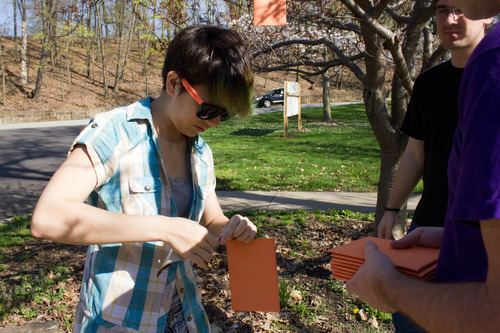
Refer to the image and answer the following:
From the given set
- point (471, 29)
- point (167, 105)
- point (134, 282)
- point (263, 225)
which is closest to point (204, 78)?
point (167, 105)

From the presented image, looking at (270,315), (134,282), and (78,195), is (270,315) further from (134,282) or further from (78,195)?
(78,195)

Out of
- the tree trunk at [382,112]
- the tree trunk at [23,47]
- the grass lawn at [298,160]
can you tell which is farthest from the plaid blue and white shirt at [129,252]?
the tree trunk at [23,47]

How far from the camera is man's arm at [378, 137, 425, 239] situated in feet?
8.26

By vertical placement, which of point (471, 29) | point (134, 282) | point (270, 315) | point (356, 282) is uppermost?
point (471, 29)

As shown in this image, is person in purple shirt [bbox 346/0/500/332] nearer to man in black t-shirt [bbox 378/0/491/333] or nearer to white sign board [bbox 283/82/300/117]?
man in black t-shirt [bbox 378/0/491/333]

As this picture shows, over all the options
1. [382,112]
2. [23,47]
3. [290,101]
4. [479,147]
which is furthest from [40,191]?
[23,47]

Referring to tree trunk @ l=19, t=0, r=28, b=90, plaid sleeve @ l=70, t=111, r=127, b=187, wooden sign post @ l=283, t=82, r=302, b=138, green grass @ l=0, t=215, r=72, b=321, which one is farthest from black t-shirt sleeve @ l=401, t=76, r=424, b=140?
tree trunk @ l=19, t=0, r=28, b=90

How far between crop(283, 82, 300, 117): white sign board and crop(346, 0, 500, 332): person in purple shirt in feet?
46.0

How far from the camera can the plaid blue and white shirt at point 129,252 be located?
1543mm

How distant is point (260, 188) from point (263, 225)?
92.9 inches

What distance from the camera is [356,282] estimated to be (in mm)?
1164

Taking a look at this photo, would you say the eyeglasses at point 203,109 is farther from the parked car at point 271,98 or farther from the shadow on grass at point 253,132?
the parked car at point 271,98

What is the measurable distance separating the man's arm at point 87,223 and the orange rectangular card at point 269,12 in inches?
94.5

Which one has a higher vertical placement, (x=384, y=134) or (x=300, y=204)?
(x=384, y=134)
